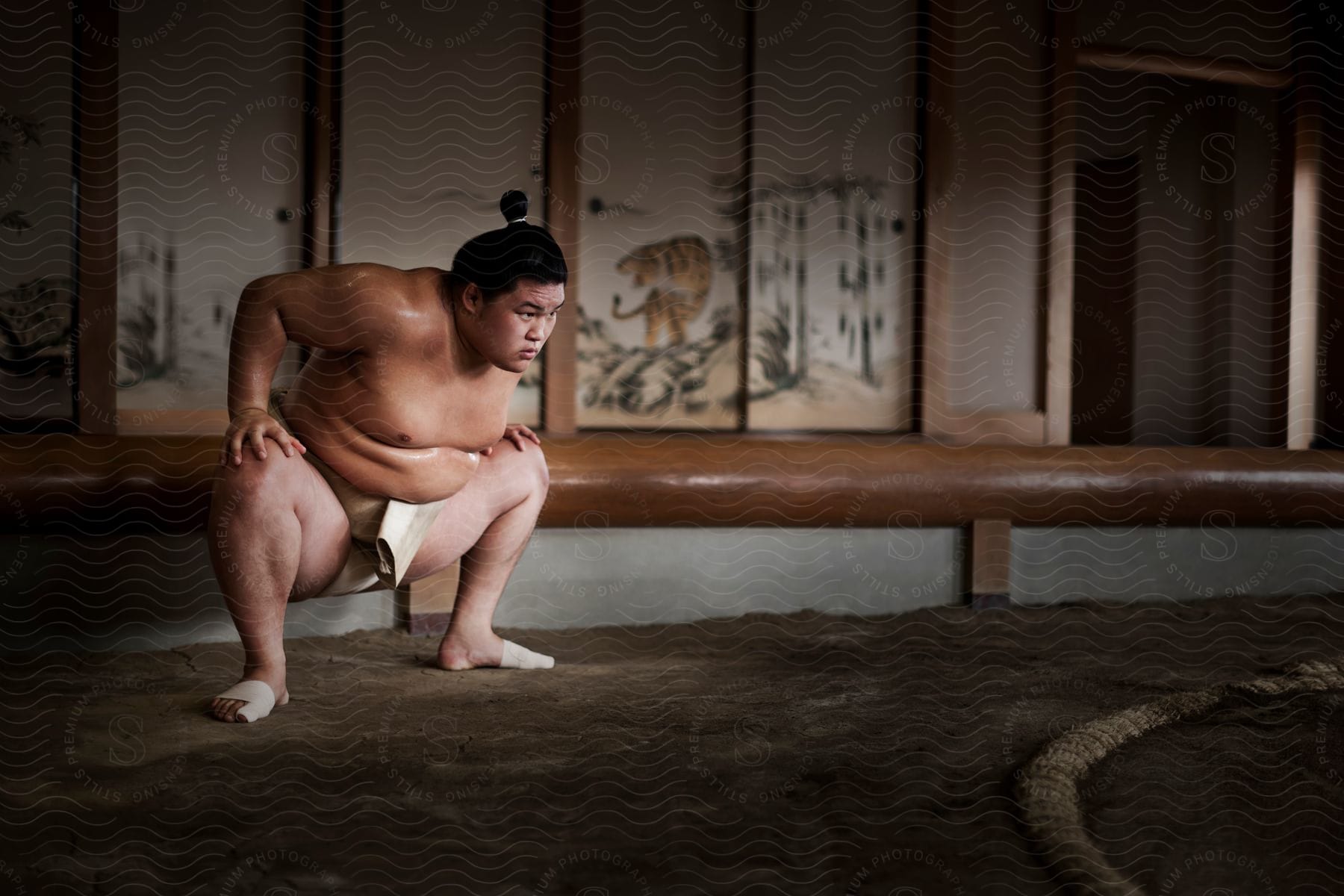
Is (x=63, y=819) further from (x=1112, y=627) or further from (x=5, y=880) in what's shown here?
(x=1112, y=627)

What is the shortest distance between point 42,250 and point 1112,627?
9.50ft

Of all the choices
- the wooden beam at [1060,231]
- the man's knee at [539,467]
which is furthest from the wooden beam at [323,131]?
the wooden beam at [1060,231]

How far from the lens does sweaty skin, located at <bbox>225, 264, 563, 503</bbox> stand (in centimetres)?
195

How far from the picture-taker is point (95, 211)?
2654 mm

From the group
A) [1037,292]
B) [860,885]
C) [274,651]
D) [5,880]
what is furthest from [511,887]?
[1037,292]

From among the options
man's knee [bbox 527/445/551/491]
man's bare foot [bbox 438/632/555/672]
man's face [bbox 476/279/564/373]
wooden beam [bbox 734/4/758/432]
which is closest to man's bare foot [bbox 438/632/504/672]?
man's bare foot [bbox 438/632/555/672]

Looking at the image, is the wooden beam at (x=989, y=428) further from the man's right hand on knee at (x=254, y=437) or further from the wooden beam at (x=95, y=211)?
the wooden beam at (x=95, y=211)

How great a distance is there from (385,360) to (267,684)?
0.62 m

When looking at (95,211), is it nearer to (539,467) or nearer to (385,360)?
(385,360)

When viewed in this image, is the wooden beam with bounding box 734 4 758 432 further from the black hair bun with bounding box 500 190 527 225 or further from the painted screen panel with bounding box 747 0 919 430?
the black hair bun with bounding box 500 190 527 225

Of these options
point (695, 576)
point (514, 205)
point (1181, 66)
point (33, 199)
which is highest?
point (1181, 66)

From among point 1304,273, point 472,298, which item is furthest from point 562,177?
point 1304,273

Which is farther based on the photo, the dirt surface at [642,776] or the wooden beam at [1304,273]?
the wooden beam at [1304,273]

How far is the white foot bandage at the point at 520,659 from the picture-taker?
237cm
